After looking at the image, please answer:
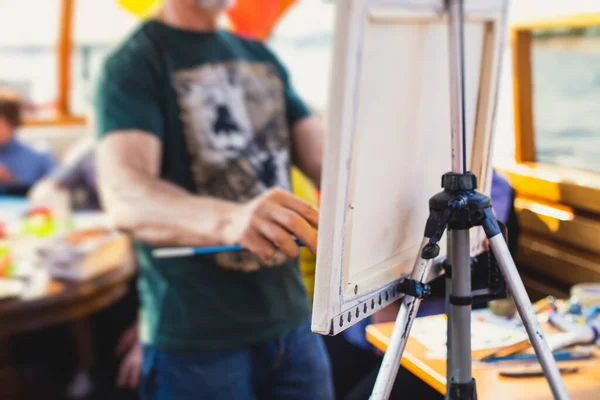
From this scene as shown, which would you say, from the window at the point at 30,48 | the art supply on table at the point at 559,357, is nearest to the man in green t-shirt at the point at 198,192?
the art supply on table at the point at 559,357

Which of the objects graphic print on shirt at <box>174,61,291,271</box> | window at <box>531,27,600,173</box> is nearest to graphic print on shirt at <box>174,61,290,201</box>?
graphic print on shirt at <box>174,61,291,271</box>

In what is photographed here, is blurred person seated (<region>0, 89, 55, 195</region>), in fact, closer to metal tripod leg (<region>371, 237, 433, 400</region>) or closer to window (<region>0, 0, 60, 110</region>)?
window (<region>0, 0, 60, 110</region>)

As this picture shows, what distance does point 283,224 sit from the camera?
96 cm

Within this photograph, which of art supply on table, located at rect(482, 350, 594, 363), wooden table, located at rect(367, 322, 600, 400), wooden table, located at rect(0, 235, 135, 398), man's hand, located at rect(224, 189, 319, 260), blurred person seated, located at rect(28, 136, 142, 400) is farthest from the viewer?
blurred person seated, located at rect(28, 136, 142, 400)

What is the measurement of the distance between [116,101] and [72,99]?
4.63 meters

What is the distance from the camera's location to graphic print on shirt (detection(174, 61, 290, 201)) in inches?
56.9

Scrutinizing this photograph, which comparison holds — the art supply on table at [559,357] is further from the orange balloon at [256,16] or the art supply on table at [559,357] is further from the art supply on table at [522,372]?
the orange balloon at [256,16]

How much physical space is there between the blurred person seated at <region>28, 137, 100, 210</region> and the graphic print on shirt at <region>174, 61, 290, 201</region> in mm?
2115

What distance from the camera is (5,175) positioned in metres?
3.82

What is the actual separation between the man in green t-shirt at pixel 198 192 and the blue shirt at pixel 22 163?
278 cm

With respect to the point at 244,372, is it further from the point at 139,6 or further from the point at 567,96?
the point at 139,6

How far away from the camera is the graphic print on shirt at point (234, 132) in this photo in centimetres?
144

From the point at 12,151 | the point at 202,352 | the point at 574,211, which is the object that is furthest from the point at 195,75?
the point at 12,151

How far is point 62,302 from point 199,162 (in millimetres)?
1185
